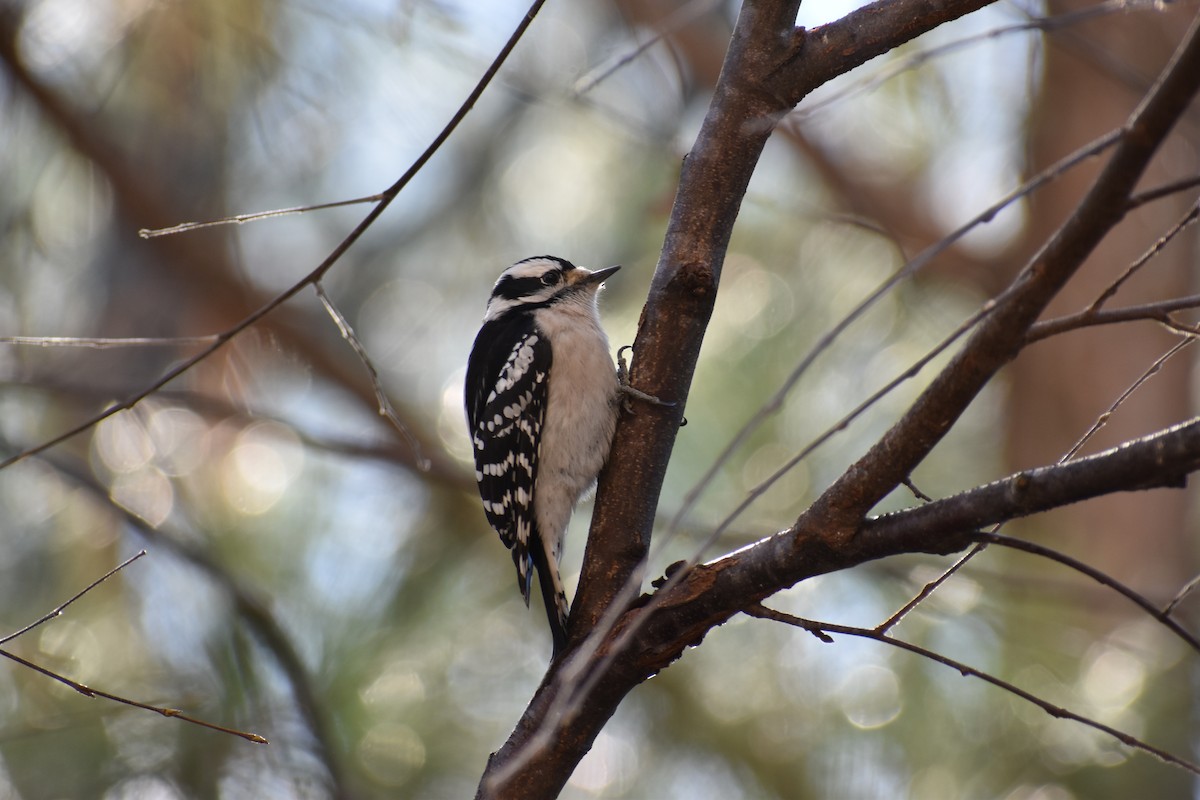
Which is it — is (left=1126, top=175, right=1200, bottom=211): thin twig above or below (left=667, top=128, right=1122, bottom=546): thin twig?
above

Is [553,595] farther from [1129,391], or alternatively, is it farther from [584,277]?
[1129,391]

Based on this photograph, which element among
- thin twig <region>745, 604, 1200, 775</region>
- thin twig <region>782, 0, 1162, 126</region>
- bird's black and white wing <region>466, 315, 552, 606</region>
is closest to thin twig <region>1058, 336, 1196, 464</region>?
thin twig <region>745, 604, 1200, 775</region>

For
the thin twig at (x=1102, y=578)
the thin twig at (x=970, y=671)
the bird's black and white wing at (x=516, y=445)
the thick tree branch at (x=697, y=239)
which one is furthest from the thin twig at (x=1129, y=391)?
the bird's black and white wing at (x=516, y=445)

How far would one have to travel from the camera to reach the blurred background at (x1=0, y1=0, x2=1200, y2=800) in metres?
3.59

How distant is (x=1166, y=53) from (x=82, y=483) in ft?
16.1

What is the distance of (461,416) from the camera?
4836 mm

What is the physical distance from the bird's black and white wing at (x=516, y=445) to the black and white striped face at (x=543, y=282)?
33 cm

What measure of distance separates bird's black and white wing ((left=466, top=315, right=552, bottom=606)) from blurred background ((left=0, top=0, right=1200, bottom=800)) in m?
0.78

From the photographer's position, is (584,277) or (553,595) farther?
(584,277)

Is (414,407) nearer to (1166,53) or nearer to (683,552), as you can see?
(683,552)

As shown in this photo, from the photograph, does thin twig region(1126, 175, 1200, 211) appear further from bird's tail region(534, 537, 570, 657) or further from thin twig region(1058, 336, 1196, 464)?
bird's tail region(534, 537, 570, 657)

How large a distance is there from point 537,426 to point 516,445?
0.28ft

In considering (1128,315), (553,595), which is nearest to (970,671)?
(1128,315)

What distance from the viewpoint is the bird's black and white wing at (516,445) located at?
3268 millimetres
